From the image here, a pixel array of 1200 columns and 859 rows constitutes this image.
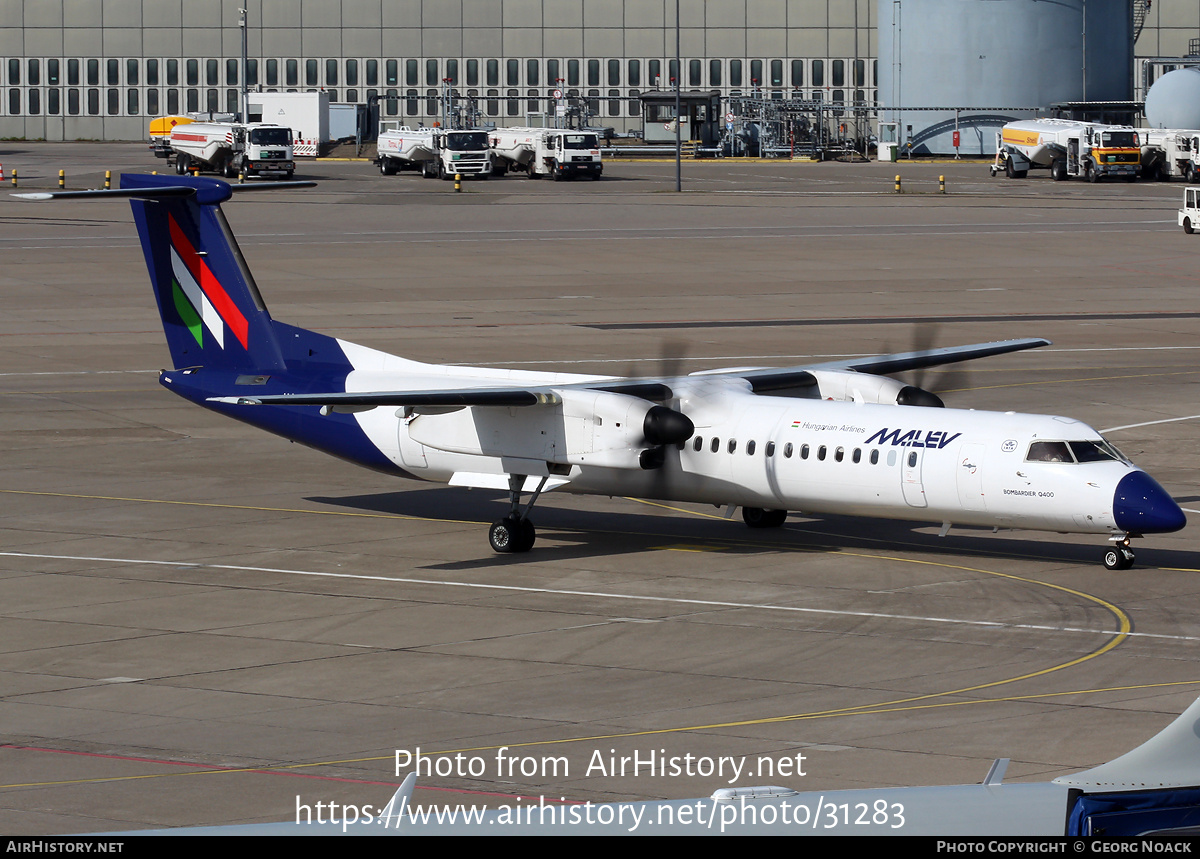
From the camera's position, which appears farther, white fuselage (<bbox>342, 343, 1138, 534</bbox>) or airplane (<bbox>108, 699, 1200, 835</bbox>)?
white fuselage (<bbox>342, 343, 1138, 534</bbox>)

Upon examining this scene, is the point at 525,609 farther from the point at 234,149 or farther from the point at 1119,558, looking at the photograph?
the point at 234,149

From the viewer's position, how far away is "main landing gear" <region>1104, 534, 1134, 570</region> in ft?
76.0

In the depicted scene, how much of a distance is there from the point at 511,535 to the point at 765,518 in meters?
4.76

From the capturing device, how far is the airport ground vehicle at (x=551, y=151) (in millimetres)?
107000

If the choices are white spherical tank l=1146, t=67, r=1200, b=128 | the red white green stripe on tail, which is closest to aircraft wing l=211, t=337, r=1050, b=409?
the red white green stripe on tail

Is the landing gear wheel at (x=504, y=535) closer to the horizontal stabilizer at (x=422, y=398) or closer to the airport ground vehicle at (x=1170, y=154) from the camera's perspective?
the horizontal stabilizer at (x=422, y=398)

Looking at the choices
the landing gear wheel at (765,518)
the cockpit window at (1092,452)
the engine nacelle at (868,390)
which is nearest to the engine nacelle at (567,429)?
the landing gear wheel at (765,518)

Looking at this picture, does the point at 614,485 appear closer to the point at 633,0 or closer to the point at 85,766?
the point at 85,766

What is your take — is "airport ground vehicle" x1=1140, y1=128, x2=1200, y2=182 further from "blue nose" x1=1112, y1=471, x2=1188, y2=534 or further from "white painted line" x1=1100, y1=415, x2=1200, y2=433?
"blue nose" x1=1112, y1=471, x2=1188, y2=534

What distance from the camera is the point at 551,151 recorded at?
353 ft

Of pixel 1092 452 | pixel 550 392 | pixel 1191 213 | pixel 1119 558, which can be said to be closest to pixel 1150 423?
pixel 1119 558

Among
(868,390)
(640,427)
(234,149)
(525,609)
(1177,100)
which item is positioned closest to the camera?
(525,609)

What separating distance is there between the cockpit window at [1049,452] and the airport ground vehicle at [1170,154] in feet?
295

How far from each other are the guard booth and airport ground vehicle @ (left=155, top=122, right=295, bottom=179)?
42.6 m
